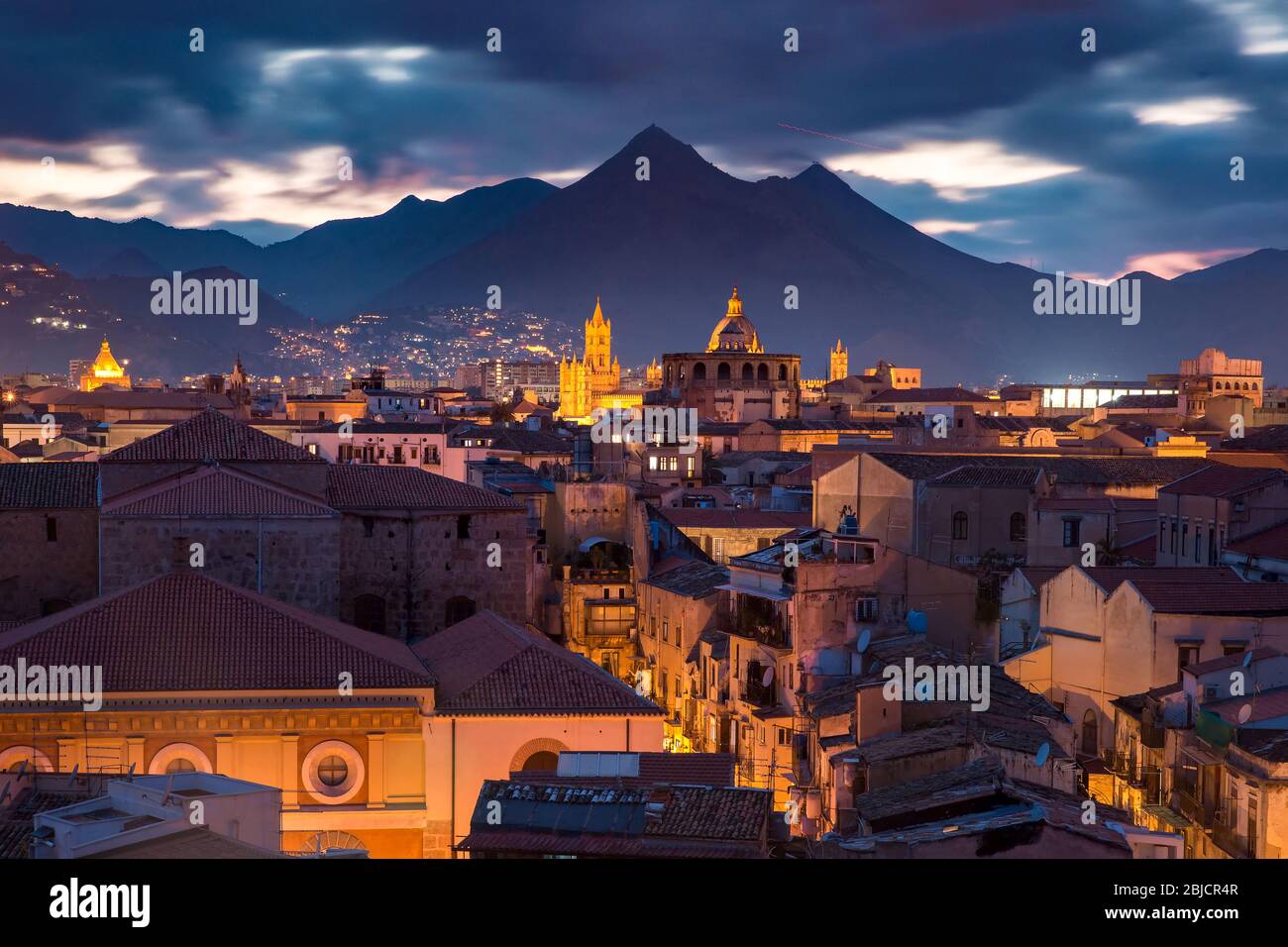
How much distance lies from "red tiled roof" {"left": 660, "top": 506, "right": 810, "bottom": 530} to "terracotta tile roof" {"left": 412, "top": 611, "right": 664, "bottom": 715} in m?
16.5

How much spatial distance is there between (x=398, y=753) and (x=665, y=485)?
28.6 m

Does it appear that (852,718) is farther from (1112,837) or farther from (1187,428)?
(1187,428)

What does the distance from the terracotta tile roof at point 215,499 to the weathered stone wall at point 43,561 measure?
1.92 metres

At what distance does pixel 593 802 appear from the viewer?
1287 centimetres

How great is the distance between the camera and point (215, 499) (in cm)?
2248

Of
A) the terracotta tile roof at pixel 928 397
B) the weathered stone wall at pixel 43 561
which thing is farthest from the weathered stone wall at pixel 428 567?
the terracotta tile roof at pixel 928 397

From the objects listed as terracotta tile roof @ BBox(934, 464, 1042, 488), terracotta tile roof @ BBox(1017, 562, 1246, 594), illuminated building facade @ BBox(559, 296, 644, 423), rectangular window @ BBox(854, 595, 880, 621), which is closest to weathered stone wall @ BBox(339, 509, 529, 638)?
rectangular window @ BBox(854, 595, 880, 621)

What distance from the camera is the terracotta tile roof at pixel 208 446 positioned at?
2347 centimetres

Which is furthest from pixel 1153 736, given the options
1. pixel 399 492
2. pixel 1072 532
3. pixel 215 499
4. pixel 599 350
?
pixel 599 350

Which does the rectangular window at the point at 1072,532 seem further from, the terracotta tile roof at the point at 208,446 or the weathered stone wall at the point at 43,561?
the weathered stone wall at the point at 43,561

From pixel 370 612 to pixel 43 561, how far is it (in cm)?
522

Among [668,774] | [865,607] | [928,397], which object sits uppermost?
[928,397]

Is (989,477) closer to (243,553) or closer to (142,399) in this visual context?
(243,553)
